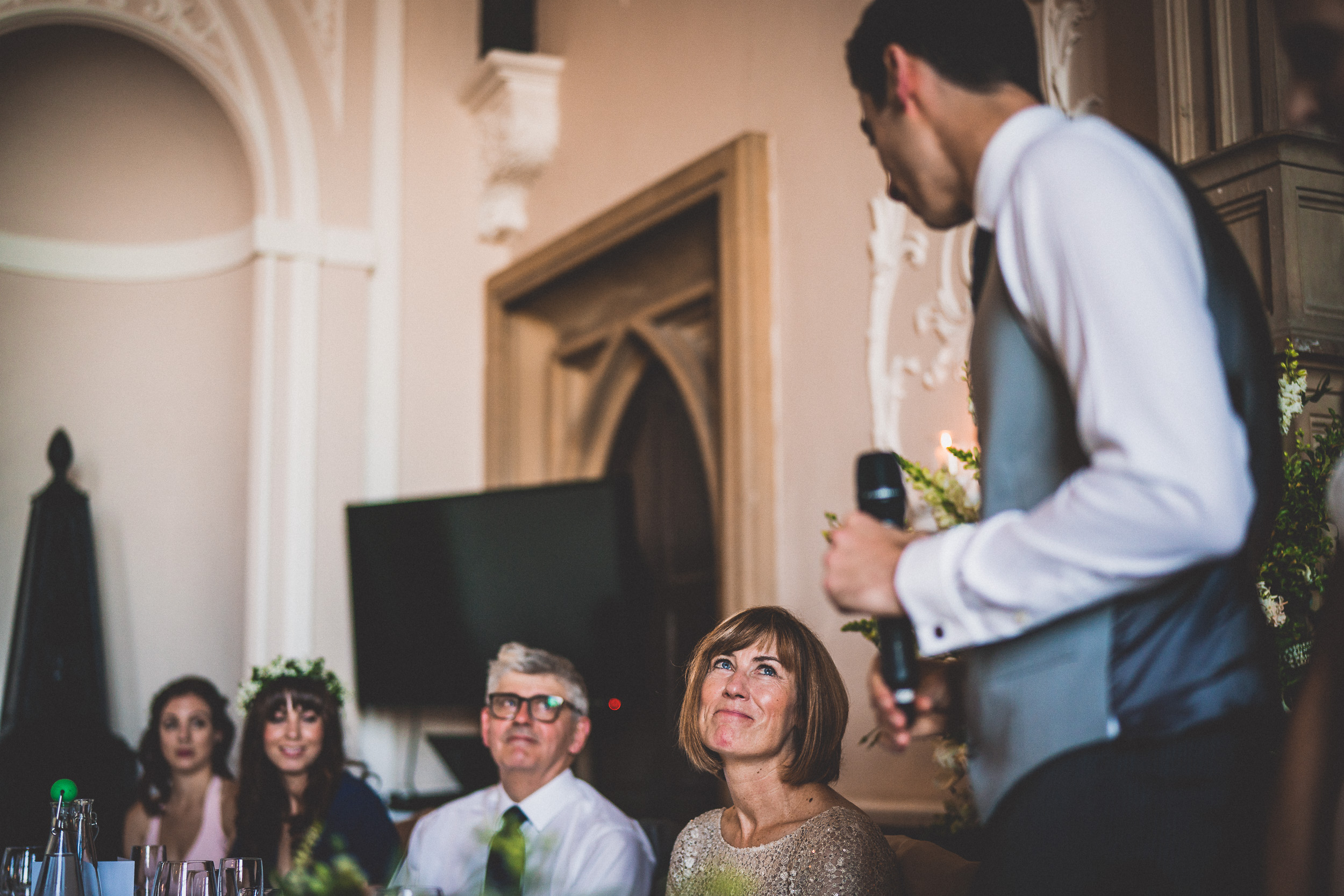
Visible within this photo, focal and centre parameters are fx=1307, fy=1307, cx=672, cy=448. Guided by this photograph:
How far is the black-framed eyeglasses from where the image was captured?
9.70ft

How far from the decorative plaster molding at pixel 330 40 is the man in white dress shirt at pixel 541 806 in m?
2.82

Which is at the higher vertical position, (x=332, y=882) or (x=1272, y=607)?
(x=1272, y=607)

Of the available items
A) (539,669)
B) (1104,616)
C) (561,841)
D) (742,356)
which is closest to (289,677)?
(539,669)

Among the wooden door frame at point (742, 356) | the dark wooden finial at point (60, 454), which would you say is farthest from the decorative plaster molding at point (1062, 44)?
the dark wooden finial at point (60, 454)

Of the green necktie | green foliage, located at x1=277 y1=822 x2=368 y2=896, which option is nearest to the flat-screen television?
the green necktie

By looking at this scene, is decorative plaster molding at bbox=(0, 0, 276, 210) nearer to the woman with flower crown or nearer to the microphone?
the woman with flower crown

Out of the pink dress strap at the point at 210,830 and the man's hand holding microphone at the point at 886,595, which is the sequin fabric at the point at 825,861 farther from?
the pink dress strap at the point at 210,830

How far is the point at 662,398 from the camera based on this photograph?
4.73m

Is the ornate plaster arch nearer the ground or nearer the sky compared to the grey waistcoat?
nearer the sky

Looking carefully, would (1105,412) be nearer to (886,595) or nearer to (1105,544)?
(1105,544)

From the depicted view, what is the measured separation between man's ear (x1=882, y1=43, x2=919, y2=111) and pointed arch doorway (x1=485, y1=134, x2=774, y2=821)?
8.67ft

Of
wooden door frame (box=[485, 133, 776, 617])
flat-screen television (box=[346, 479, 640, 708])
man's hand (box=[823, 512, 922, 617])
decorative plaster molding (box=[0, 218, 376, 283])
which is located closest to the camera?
man's hand (box=[823, 512, 922, 617])

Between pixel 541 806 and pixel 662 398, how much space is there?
6.99 feet

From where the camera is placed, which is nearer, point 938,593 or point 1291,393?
point 938,593
